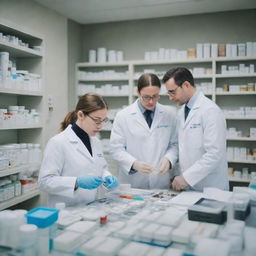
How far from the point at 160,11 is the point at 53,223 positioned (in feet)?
13.3

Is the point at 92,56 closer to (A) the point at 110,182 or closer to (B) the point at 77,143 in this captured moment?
(B) the point at 77,143

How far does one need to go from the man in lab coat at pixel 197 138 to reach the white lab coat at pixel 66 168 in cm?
66

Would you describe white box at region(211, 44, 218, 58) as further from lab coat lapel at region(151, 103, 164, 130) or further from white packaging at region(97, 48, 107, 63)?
lab coat lapel at region(151, 103, 164, 130)

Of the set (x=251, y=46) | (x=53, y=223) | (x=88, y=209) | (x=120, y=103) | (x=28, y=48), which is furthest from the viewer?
(x=120, y=103)

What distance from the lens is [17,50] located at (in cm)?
329

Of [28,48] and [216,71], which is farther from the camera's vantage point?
[216,71]

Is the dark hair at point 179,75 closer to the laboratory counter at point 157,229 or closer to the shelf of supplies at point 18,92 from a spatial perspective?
the laboratory counter at point 157,229

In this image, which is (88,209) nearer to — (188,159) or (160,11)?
(188,159)

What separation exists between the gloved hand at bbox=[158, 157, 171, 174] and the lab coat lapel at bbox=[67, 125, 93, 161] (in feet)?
1.91

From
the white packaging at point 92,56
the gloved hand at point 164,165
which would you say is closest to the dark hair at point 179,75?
the gloved hand at point 164,165

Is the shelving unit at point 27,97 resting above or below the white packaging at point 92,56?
below

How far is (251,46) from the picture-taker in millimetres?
4293

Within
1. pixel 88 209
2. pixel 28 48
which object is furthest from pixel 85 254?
pixel 28 48

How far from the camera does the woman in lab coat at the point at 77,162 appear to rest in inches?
73.8
